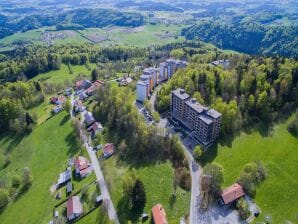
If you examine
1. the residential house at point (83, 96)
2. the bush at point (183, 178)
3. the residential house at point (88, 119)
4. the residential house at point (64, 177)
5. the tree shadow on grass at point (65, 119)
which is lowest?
the tree shadow on grass at point (65, 119)

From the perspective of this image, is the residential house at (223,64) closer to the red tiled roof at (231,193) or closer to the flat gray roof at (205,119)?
the flat gray roof at (205,119)

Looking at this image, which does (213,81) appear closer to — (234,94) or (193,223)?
(234,94)

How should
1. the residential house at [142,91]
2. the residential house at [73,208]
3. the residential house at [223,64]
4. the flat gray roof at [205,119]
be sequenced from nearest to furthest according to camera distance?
the residential house at [73,208] → the flat gray roof at [205,119] → the residential house at [142,91] → the residential house at [223,64]

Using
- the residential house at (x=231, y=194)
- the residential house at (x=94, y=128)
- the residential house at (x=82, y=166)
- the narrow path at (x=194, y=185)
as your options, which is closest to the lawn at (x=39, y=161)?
the residential house at (x=82, y=166)

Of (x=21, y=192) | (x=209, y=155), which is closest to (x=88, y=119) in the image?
(x=21, y=192)

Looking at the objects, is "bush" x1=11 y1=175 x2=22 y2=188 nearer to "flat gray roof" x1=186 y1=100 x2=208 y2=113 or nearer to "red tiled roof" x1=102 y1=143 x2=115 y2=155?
"red tiled roof" x1=102 y1=143 x2=115 y2=155

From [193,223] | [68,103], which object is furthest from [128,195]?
[68,103]
